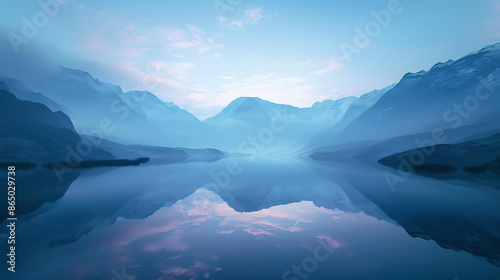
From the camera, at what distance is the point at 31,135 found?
76750 millimetres

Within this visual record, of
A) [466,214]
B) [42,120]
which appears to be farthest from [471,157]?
[42,120]

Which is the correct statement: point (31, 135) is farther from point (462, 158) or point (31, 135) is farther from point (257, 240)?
point (462, 158)

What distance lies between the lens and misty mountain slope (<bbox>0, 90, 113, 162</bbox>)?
69125 millimetres

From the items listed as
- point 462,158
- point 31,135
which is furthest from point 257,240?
point 31,135

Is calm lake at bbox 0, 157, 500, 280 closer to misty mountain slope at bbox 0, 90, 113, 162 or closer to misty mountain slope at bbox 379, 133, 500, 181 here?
misty mountain slope at bbox 379, 133, 500, 181

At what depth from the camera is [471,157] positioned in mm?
61375

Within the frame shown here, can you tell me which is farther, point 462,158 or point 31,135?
point 31,135

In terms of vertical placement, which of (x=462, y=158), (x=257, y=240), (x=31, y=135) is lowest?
(x=462, y=158)

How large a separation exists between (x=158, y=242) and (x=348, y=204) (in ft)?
52.4

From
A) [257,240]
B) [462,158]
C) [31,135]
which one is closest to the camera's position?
[257,240]

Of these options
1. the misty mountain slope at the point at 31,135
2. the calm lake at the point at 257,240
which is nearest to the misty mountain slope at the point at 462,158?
the calm lake at the point at 257,240

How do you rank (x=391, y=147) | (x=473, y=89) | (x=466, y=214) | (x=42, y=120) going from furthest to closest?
(x=473, y=89) < (x=391, y=147) < (x=42, y=120) < (x=466, y=214)

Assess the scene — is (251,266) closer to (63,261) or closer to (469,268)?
(63,261)

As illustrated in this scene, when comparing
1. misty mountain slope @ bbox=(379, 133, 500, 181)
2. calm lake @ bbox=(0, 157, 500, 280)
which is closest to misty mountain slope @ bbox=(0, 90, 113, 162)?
calm lake @ bbox=(0, 157, 500, 280)
